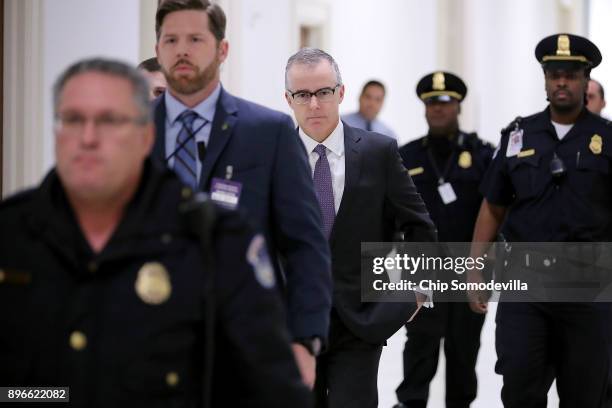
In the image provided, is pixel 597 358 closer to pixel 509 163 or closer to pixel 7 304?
pixel 509 163

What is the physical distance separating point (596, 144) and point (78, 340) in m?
3.83

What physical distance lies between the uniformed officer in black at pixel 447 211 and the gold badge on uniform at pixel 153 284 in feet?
15.6

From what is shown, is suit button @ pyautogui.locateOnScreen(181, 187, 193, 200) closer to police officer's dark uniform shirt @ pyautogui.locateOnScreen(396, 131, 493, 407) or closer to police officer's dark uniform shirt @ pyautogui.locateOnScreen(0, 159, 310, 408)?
police officer's dark uniform shirt @ pyautogui.locateOnScreen(0, 159, 310, 408)

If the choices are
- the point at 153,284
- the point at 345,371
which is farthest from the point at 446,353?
the point at 153,284

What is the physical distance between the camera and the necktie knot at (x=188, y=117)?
324cm

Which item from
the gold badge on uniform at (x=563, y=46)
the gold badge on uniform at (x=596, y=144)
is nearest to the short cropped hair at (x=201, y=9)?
the gold badge on uniform at (x=596, y=144)

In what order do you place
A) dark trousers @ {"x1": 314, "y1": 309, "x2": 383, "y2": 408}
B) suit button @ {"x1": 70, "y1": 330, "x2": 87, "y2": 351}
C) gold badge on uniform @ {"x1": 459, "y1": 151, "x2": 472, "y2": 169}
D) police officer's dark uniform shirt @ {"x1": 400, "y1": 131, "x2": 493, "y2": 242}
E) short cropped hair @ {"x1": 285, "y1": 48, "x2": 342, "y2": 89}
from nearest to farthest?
suit button @ {"x1": 70, "y1": 330, "x2": 87, "y2": 351}
dark trousers @ {"x1": 314, "y1": 309, "x2": 383, "y2": 408}
short cropped hair @ {"x1": 285, "y1": 48, "x2": 342, "y2": 89}
police officer's dark uniform shirt @ {"x1": 400, "y1": 131, "x2": 493, "y2": 242}
gold badge on uniform @ {"x1": 459, "y1": 151, "x2": 472, "y2": 169}

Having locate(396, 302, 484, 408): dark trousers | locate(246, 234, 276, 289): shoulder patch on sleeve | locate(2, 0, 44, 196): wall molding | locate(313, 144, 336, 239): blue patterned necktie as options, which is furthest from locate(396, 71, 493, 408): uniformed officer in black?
locate(246, 234, 276, 289): shoulder patch on sleeve

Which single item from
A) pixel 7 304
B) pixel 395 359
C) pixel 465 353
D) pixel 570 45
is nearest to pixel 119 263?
pixel 7 304

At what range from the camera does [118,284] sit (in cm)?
216

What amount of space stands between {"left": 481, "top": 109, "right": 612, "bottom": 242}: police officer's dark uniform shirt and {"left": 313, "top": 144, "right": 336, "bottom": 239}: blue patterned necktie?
1.33 meters

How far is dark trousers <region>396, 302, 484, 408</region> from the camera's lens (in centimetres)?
678

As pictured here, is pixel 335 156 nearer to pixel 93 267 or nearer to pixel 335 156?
pixel 335 156

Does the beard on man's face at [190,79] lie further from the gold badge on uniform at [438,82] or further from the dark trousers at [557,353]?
the gold badge on uniform at [438,82]
